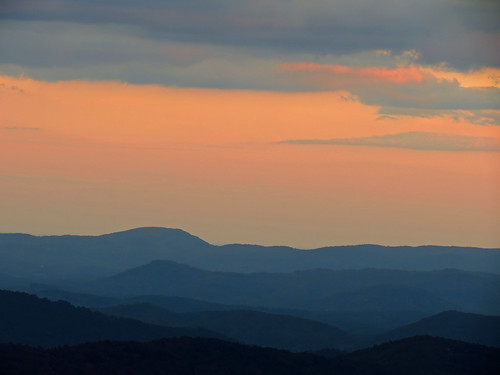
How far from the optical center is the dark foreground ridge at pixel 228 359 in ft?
350

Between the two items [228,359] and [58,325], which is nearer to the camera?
[228,359]

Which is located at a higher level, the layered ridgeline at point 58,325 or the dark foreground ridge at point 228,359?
the layered ridgeline at point 58,325

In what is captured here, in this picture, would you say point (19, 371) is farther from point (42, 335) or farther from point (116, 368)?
point (42, 335)

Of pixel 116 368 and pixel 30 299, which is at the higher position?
pixel 30 299

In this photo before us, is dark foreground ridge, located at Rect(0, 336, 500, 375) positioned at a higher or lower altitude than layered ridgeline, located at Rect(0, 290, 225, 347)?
lower

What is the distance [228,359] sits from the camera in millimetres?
114562

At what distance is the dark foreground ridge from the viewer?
10669 centimetres

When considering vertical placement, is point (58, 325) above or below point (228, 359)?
above

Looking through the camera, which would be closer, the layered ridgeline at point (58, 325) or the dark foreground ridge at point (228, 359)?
the dark foreground ridge at point (228, 359)

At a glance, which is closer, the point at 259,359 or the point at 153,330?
the point at 259,359

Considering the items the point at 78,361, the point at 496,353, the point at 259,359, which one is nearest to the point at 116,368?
the point at 78,361

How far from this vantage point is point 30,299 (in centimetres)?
17962

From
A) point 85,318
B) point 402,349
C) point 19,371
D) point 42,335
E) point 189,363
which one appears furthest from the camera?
point 85,318

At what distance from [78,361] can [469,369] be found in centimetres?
4787
